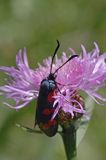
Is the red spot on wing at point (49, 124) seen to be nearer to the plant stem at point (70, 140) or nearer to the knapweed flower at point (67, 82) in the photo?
the knapweed flower at point (67, 82)

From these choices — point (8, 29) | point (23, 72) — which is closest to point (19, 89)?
point (23, 72)

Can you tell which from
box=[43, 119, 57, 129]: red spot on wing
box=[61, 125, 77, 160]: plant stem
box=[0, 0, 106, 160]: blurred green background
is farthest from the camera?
box=[0, 0, 106, 160]: blurred green background

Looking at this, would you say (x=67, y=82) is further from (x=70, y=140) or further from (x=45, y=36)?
(x=45, y=36)

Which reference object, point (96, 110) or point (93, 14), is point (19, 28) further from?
point (96, 110)

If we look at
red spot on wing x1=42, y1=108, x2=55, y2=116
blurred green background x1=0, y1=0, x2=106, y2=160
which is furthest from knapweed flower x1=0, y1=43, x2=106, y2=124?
blurred green background x1=0, y1=0, x2=106, y2=160

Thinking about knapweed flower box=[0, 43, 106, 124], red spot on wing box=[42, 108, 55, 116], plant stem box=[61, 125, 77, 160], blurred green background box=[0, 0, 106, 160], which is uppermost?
blurred green background box=[0, 0, 106, 160]

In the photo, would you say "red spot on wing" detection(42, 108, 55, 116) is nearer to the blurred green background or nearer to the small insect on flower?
the small insect on flower

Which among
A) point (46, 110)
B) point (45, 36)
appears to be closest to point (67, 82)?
point (46, 110)

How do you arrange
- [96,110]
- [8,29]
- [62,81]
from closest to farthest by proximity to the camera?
[62,81] → [96,110] → [8,29]
